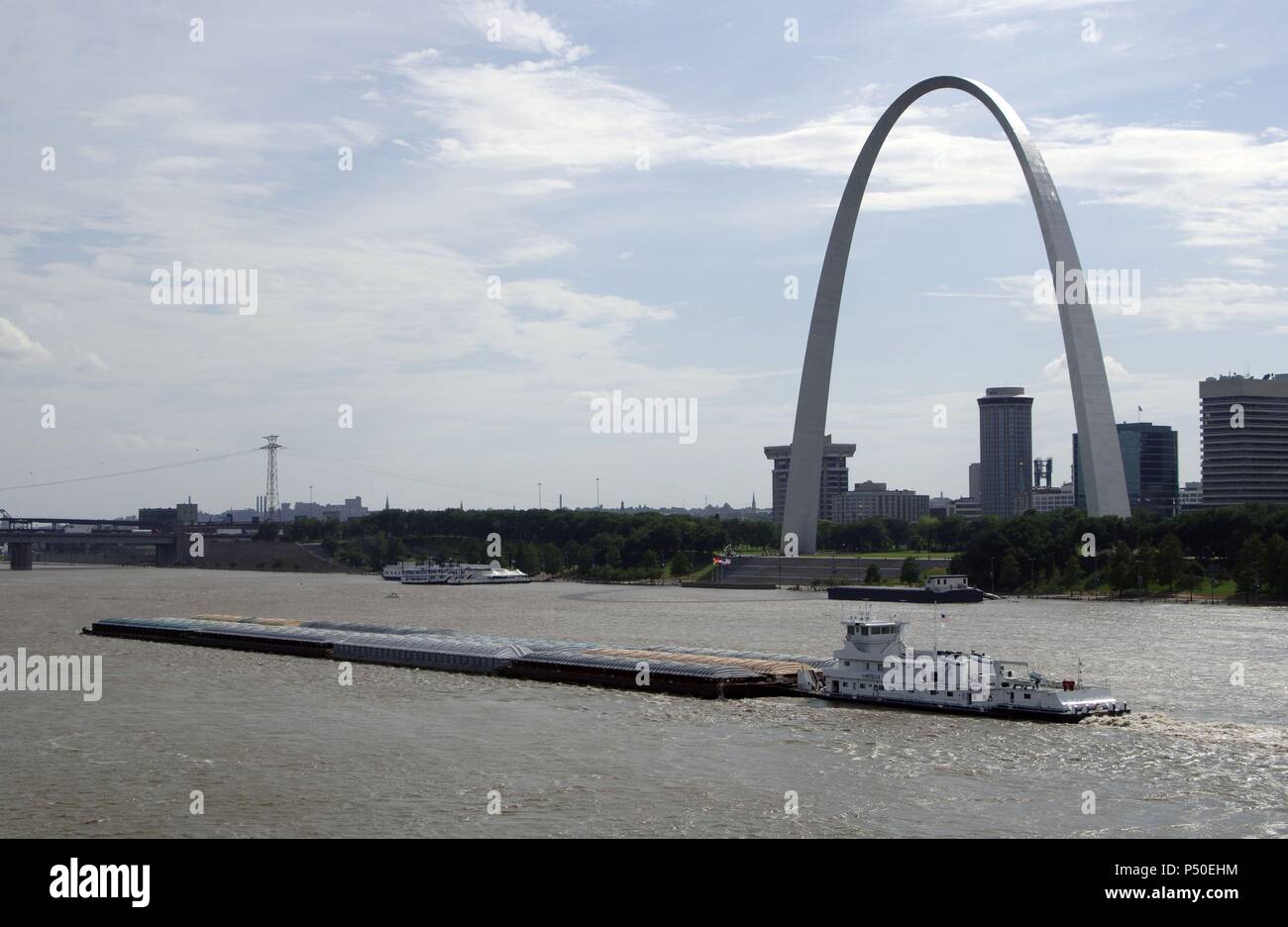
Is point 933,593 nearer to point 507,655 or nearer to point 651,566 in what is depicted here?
point 507,655

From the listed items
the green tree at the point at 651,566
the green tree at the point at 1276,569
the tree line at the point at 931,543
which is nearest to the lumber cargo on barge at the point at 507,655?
the green tree at the point at 1276,569

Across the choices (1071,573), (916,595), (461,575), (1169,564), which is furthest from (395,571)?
(1169,564)

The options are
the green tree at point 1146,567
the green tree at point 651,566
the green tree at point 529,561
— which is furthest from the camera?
the green tree at point 529,561

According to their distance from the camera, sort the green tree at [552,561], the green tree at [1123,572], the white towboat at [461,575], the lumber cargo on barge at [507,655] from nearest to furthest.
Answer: the lumber cargo on barge at [507,655], the green tree at [1123,572], the white towboat at [461,575], the green tree at [552,561]

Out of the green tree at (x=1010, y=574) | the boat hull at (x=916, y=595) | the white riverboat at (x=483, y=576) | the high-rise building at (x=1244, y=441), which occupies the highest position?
the high-rise building at (x=1244, y=441)

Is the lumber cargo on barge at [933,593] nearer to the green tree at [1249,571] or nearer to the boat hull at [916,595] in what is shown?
the boat hull at [916,595]
